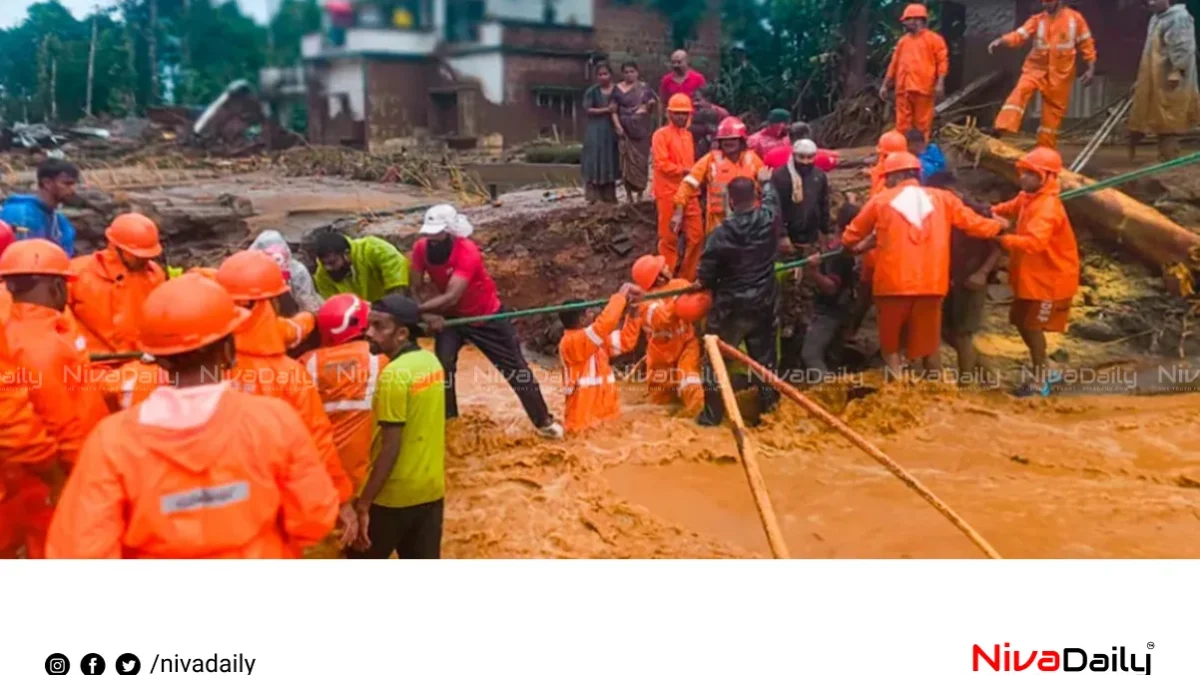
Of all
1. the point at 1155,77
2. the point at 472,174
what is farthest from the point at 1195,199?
the point at 472,174

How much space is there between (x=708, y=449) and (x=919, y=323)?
1405 mm

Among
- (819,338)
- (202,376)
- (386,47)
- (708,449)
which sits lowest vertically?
(708,449)

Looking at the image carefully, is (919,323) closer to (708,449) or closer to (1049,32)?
(708,449)

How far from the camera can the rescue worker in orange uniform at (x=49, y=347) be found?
11.4ft

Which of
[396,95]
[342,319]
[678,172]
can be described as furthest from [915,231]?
[342,319]

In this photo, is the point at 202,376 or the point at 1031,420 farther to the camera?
the point at 1031,420

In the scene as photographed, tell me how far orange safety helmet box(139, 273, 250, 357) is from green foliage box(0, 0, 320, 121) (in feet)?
8.49

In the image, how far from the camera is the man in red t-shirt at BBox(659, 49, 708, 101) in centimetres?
721

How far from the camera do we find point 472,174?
23.9ft

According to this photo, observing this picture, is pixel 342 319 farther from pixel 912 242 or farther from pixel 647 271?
pixel 912 242

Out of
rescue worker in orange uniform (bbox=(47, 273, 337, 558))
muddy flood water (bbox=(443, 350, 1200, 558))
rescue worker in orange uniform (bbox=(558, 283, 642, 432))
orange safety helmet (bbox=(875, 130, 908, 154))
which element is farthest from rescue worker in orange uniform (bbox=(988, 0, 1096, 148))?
rescue worker in orange uniform (bbox=(47, 273, 337, 558))

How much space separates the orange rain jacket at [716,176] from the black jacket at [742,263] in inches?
39.0

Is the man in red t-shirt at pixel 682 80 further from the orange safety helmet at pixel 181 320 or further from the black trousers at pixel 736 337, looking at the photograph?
the orange safety helmet at pixel 181 320
